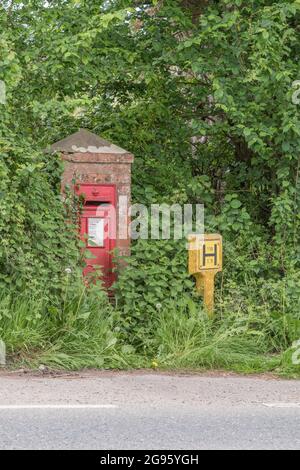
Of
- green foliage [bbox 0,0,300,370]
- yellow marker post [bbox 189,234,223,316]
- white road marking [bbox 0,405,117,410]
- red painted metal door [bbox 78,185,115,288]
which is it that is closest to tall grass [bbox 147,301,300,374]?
green foliage [bbox 0,0,300,370]

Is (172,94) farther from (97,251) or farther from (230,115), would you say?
(97,251)

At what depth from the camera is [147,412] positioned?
20.7ft

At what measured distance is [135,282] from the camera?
945 centimetres

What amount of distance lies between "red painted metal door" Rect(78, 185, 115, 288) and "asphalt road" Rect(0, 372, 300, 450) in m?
1.86

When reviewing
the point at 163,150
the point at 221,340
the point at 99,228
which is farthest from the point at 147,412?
the point at 163,150

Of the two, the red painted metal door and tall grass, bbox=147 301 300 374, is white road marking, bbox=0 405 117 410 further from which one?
the red painted metal door

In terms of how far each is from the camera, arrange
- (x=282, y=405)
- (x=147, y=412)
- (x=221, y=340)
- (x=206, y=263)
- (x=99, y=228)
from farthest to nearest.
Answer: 1. (x=99, y=228)
2. (x=206, y=263)
3. (x=221, y=340)
4. (x=282, y=405)
5. (x=147, y=412)

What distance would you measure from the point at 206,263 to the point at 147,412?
10.9 feet

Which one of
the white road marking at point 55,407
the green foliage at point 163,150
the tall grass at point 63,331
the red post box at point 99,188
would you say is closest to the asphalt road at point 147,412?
the white road marking at point 55,407

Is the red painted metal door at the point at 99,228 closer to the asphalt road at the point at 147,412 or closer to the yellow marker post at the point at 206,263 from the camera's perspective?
the yellow marker post at the point at 206,263

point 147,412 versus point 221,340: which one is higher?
point 221,340

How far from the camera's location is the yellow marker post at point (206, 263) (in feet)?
30.7

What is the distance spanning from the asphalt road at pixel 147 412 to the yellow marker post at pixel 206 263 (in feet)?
4.94

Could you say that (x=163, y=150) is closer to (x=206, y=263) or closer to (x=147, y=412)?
(x=206, y=263)
